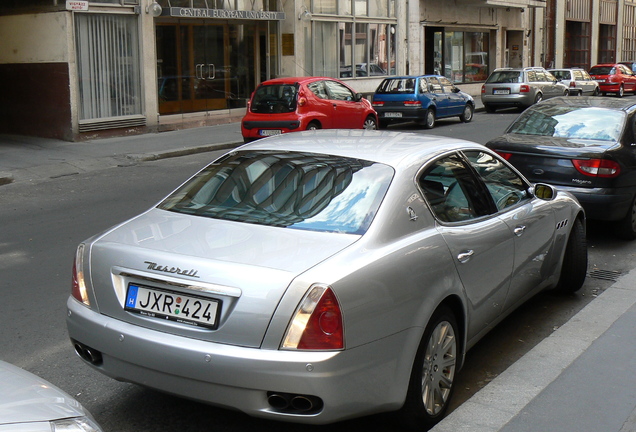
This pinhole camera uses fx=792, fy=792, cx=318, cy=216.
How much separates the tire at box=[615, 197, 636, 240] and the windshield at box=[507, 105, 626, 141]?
2.72 feet

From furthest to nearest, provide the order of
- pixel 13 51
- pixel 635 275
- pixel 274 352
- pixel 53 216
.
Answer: pixel 13 51, pixel 53 216, pixel 635 275, pixel 274 352

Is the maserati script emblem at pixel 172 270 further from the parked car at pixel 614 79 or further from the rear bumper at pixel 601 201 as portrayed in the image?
the parked car at pixel 614 79

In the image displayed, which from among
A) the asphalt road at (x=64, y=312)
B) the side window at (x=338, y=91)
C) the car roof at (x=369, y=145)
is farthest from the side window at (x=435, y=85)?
the car roof at (x=369, y=145)

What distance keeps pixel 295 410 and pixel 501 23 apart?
38.7 m

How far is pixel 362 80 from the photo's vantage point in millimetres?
28875

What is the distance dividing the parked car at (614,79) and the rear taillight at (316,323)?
3993 cm

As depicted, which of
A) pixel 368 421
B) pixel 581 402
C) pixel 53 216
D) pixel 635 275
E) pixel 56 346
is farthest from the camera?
pixel 53 216

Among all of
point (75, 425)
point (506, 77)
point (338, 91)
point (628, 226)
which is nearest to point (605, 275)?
point (628, 226)

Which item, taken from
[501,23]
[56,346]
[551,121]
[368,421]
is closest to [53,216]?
[56,346]

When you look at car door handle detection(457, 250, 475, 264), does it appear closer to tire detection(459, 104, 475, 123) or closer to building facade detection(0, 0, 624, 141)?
building facade detection(0, 0, 624, 141)

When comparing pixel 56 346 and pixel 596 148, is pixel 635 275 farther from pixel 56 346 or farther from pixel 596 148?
pixel 56 346

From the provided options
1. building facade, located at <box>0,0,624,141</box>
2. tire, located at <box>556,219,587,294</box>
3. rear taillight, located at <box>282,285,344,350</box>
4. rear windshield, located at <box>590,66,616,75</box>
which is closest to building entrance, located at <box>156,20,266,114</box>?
building facade, located at <box>0,0,624,141</box>

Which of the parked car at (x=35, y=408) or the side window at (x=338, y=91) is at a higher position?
the side window at (x=338, y=91)

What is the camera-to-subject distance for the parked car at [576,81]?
1310 inches
